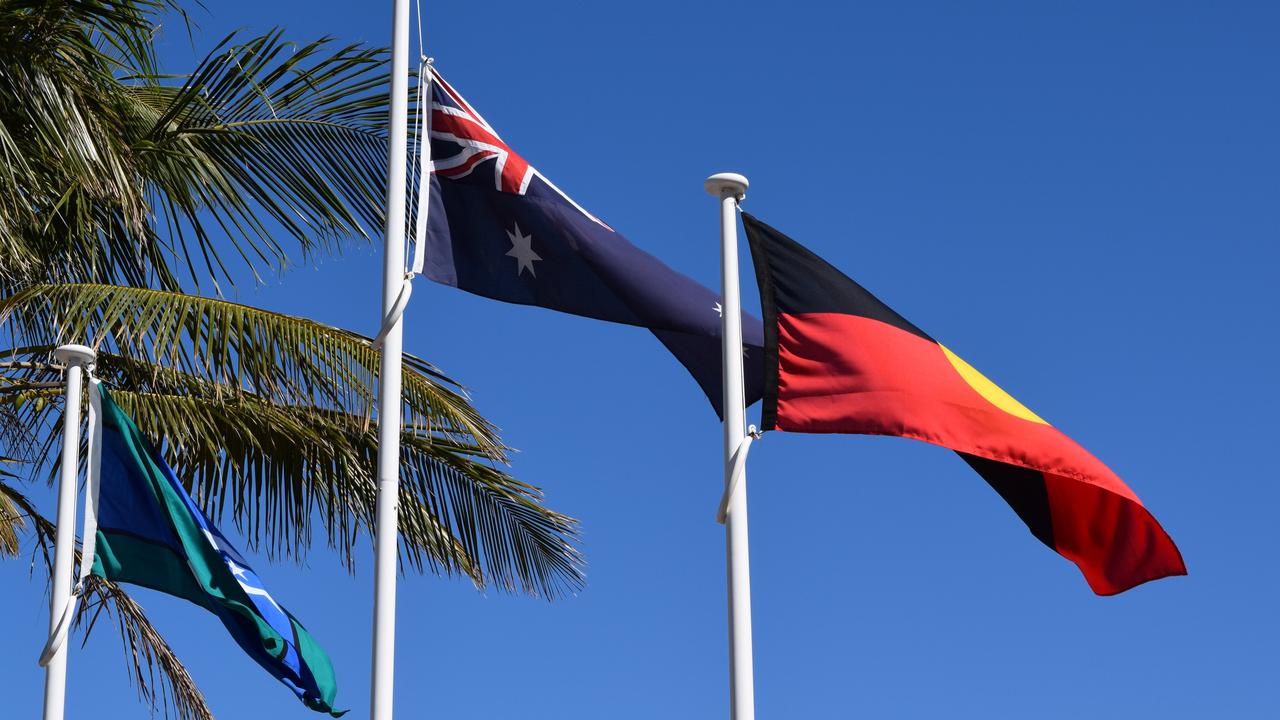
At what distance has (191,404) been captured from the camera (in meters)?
11.3

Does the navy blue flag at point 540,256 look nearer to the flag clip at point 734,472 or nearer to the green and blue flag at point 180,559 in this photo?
the flag clip at point 734,472

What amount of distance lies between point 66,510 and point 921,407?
5.27m

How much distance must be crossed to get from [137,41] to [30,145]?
144 centimetres

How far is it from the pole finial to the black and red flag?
0.38 feet

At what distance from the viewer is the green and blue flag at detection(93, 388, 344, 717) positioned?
9.52 metres

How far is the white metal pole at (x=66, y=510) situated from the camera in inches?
389

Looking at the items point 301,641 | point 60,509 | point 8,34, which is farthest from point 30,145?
point 301,641

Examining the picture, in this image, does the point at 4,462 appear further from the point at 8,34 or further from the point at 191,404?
the point at 8,34

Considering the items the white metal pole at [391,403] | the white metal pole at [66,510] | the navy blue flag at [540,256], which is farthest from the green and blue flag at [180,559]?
the navy blue flag at [540,256]

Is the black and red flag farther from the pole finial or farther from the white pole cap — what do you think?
the white pole cap

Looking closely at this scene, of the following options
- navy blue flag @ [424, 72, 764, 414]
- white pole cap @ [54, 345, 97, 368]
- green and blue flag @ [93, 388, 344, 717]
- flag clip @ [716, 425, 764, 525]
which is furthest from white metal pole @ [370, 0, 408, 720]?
white pole cap @ [54, 345, 97, 368]

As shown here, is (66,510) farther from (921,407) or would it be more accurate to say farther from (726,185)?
(921,407)

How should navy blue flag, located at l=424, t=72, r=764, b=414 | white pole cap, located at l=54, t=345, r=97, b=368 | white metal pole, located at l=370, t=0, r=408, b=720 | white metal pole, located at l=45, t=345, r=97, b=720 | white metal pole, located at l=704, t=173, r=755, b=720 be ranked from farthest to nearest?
white pole cap, located at l=54, t=345, r=97, b=368, white metal pole, located at l=45, t=345, r=97, b=720, navy blue flag, located at l=424, t=72, r=764, b=414, white metal pole, located at l=370, t=0, r=408, b=720, white metal pole, located at l=704, t=173, r=755, b=720

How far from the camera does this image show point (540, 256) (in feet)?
28.1
